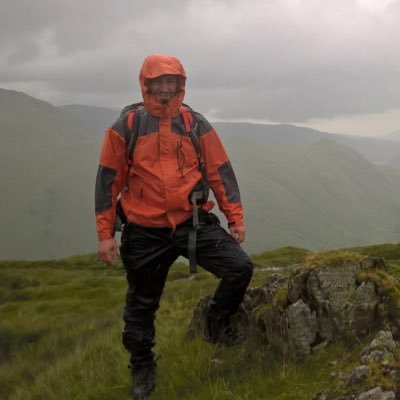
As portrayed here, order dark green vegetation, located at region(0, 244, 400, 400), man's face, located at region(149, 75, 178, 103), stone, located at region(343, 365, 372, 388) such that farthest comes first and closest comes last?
man's face, located at region(149, 75, 178, 103) < dark green vegetation, located at region(0, 244, 400, 400) < stone, located at region(343, 365, 372, 388)

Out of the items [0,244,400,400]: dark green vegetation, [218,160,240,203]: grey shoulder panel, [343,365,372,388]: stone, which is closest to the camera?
[343,365,372,388]: stone

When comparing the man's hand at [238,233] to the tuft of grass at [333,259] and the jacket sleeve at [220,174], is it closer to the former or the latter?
the jacket sleeve at [220,174]

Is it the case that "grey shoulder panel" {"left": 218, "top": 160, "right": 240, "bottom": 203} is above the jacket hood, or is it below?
below

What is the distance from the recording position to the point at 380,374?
5523 mm

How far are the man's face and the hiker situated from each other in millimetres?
14

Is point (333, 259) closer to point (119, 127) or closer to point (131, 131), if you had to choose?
point (131, 131)

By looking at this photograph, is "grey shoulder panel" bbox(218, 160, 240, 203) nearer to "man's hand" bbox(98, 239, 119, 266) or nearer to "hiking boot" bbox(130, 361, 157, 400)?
"man's hand" bbox(98, 239, 119, 266)

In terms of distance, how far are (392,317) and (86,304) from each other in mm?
23110

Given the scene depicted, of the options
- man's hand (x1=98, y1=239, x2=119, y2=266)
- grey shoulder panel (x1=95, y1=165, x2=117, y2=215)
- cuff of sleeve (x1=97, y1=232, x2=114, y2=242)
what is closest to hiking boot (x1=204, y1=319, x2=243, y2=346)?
man's hand (x1=98, y1=239, x2=119, y2=266)

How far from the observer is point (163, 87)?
7340 mm

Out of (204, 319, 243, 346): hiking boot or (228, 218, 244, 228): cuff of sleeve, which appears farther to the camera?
(204, 319, 243, 346): hiking boot

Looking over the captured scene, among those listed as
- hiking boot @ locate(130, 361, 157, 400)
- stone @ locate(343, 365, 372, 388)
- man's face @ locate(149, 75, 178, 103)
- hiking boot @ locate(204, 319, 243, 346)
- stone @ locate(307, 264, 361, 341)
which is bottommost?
hiking boot @ locate(130, 361, 157, 400)

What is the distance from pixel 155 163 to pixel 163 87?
3.54ft

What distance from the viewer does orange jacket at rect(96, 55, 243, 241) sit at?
7.20 metres
